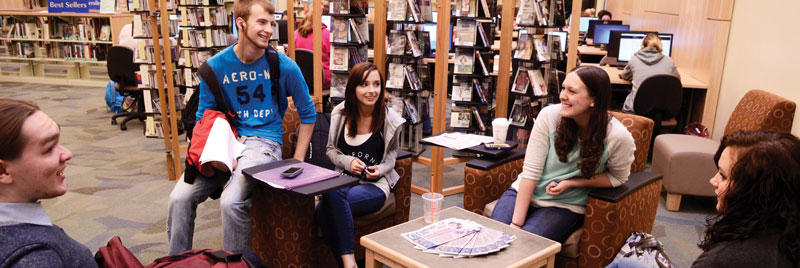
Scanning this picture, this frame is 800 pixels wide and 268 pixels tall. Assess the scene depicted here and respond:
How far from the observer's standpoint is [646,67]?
17.0ft

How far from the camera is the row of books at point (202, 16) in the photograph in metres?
4.27

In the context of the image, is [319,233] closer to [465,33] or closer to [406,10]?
[406,10]

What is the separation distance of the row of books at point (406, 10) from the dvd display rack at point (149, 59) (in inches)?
60.8

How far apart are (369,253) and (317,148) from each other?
1.04m

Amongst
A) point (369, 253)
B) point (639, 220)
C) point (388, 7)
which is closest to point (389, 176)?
point (369, 253)

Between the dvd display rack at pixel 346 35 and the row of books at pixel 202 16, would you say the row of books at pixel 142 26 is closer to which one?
the row of books at pixel 202 16

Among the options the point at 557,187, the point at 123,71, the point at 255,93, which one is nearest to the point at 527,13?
the point at 557,187

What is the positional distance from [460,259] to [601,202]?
744 mm

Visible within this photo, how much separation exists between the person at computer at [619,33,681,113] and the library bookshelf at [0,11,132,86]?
23.9 ft

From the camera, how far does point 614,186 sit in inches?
99.3

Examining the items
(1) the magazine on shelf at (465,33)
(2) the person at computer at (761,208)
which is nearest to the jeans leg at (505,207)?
(2) the person at computer at (761,208)

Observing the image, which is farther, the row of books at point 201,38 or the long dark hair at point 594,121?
the row of books at point 201,38

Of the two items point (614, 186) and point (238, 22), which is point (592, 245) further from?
point (238, 22)

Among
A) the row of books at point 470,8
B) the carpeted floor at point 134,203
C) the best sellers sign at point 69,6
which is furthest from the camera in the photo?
the best sellers sign at point 69,6
